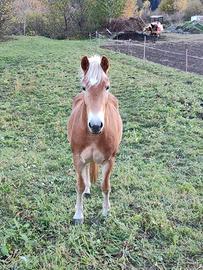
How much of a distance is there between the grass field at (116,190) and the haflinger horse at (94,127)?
14.1 inches

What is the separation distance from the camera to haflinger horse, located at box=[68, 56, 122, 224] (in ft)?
11.5

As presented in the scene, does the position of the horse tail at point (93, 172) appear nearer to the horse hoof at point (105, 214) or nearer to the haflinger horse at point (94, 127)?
the haflinger horse at point (94, 127)

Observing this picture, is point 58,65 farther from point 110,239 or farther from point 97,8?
point 97,8

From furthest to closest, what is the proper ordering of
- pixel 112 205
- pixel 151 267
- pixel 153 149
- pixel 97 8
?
pixel 97 8 → pixel 153 149 → pixel 112 205 → pixel 151 267

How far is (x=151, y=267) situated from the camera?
11.4 feet

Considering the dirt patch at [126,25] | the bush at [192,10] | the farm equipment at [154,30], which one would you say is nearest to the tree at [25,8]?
the dirt patch at [126,25]

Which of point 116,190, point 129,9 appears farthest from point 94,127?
point 129,9

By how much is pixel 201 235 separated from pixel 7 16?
2643 centimetres

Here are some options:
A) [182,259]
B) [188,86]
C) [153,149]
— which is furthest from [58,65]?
[182,259]

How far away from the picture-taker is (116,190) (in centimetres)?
488

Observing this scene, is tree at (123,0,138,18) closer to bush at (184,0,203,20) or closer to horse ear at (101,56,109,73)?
bush at (184,0,203,20)

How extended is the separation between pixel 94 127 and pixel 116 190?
5.49 feet

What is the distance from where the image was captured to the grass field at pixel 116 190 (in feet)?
11.7

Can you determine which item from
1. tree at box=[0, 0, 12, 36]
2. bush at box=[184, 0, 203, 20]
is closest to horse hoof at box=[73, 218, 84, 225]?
tree at box=[0, 0, 12, 36]
